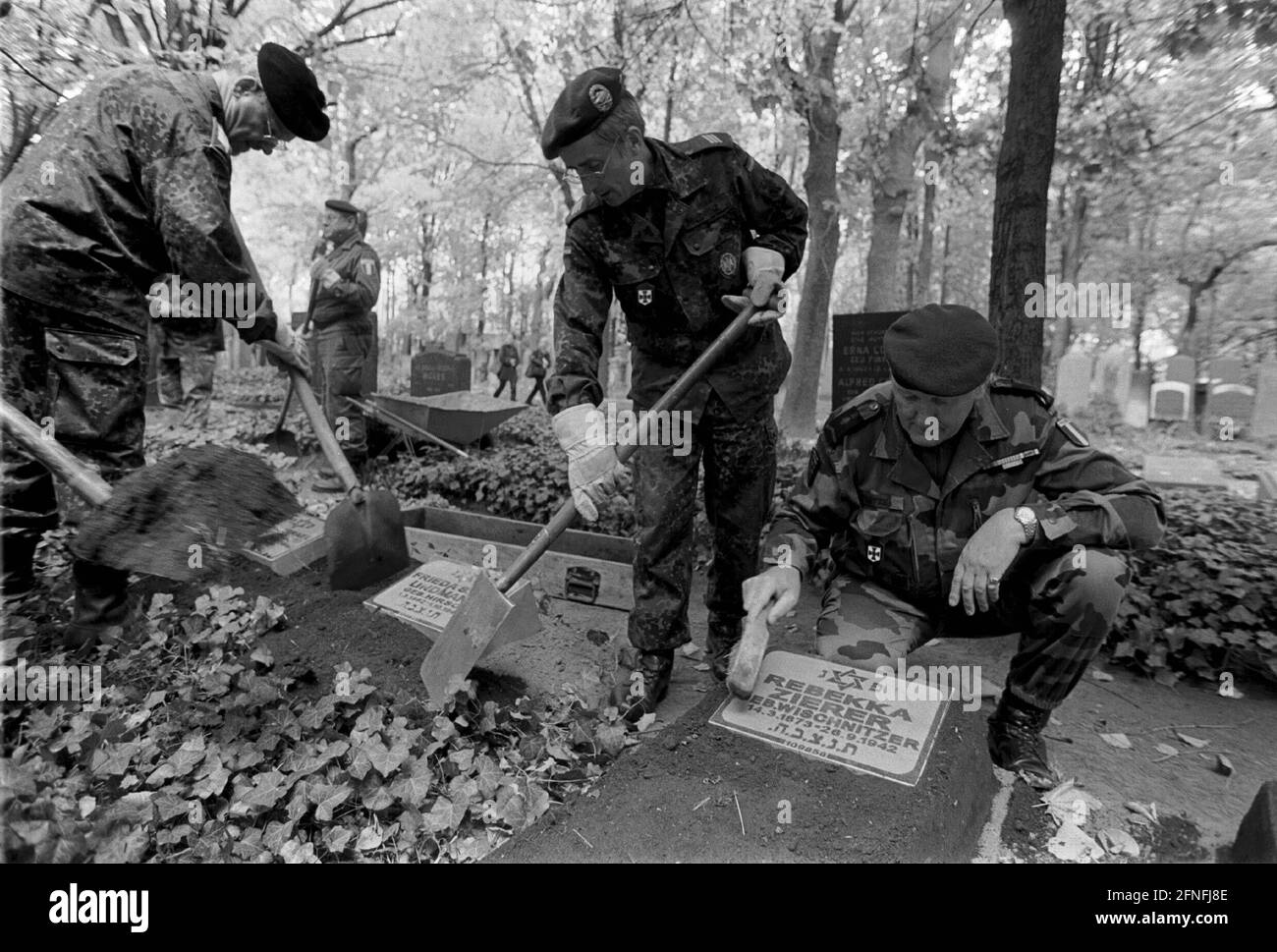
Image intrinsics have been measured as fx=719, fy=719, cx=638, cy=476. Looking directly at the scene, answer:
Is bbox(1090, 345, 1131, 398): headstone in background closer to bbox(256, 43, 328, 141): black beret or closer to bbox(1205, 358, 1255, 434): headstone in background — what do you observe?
bbox(1205, 358, 1255, 434): headstone in background

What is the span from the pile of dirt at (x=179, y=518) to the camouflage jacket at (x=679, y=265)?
1.23m

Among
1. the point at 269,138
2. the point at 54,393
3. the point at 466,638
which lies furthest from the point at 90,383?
the point at 466,638

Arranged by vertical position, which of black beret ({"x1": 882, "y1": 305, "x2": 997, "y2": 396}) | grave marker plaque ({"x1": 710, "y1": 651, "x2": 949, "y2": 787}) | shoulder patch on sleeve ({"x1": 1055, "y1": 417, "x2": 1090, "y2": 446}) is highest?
black beret ({"x1": 882, "y1": 305, "x2": 997, "y2": 396})

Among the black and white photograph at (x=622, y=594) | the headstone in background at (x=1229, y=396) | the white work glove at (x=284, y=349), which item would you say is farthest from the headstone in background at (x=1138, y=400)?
the white work glove at (x=284, y=349)

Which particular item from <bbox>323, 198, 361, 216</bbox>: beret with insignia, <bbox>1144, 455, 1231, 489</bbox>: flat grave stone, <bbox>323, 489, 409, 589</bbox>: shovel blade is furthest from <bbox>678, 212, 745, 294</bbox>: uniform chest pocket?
<bbox>1144, 455, 1231, 489</bbox>: flat grave stone

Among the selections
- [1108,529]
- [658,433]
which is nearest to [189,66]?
[658,433]

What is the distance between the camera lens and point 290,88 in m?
2.93

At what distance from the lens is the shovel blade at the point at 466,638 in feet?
8.49

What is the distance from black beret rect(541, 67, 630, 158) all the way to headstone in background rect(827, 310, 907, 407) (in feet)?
12.8

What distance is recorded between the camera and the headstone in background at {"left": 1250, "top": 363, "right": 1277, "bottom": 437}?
11.4 meters

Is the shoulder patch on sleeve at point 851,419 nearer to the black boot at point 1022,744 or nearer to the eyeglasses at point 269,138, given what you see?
the black boot at point 1022,744

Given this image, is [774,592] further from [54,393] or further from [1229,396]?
[1229,396]

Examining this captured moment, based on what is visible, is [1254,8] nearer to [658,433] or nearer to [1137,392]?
[658,433]

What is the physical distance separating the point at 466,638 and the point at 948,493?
175cm
